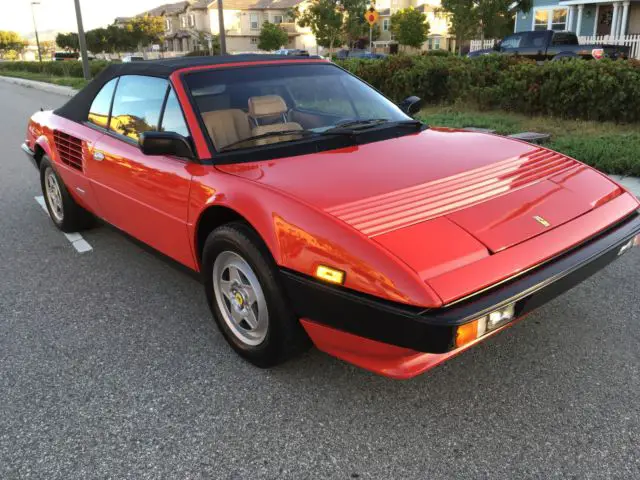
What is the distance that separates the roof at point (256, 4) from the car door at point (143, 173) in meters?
70.1

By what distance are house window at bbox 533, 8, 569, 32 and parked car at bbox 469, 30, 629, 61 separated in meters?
15.1

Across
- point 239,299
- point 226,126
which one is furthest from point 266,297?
point 226,126

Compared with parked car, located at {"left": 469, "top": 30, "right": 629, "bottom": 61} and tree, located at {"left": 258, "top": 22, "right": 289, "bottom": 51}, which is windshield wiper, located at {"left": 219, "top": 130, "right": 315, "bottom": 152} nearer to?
parked car, located at {"left": 469, "top": 30, "right": 629, "bottom": 61}

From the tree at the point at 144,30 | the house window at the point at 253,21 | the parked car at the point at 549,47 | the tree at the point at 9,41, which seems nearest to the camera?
the parked car at the point at 549,47

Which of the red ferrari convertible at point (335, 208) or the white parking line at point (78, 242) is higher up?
the red ferrari convertible at point (335, 208)

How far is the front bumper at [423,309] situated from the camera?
2072 millimetres

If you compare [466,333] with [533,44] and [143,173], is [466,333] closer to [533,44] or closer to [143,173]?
[143,173]

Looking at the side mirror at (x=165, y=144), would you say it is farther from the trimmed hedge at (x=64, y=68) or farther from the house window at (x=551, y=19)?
the house window at (x=551, y=19)

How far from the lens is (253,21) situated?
69625mm

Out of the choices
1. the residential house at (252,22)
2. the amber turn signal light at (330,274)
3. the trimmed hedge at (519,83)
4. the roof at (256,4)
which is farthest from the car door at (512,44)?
the roof at (256,4)

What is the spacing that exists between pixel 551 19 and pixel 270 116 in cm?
3443

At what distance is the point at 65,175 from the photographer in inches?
178

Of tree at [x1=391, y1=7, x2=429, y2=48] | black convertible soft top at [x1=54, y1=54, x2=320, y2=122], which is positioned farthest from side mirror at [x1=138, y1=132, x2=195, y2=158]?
tree at [x1=391, y1=7, x2=429, y2=48]

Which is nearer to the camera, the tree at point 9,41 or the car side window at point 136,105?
the car side window at point 136,105
